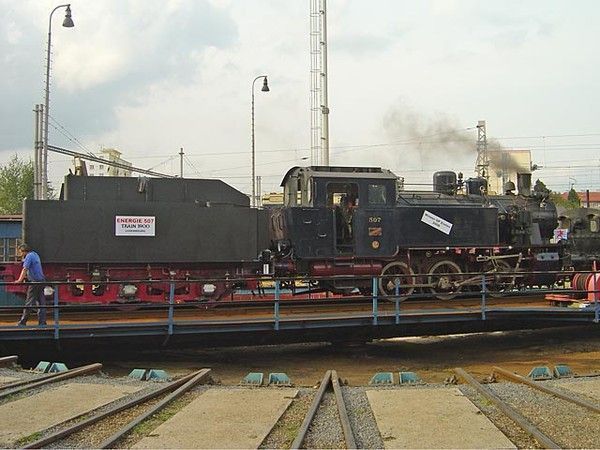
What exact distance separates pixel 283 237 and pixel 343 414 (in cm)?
680

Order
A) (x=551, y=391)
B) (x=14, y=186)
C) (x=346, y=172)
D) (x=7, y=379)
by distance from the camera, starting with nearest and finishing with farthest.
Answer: (x=551, y=391)
(x=7, y=379)
(x=346, y=172)
(x=14, y=186)

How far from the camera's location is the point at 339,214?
12.6 metres

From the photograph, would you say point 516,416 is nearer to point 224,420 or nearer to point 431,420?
point 431,420

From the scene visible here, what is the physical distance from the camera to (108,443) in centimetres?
A: 498

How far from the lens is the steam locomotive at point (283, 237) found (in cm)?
1138

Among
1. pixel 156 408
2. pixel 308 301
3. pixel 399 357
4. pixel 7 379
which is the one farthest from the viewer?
pixel 399 357

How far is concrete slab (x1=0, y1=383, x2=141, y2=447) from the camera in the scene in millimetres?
5598

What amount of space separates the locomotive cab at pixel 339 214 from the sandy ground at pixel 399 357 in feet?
7.08

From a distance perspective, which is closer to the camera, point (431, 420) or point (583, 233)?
point (431, 420)

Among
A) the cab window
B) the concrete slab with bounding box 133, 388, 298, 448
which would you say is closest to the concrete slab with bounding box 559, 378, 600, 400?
the concrete slab with bounding box 133, 388, 298, 448

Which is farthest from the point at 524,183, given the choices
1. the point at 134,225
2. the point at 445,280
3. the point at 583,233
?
the point at 134,225

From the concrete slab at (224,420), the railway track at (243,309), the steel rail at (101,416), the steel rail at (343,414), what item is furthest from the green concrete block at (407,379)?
the railway track at (243,309)

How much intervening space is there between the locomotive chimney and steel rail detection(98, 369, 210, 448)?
392 inches

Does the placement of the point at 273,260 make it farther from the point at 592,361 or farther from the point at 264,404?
the point at 592,361
